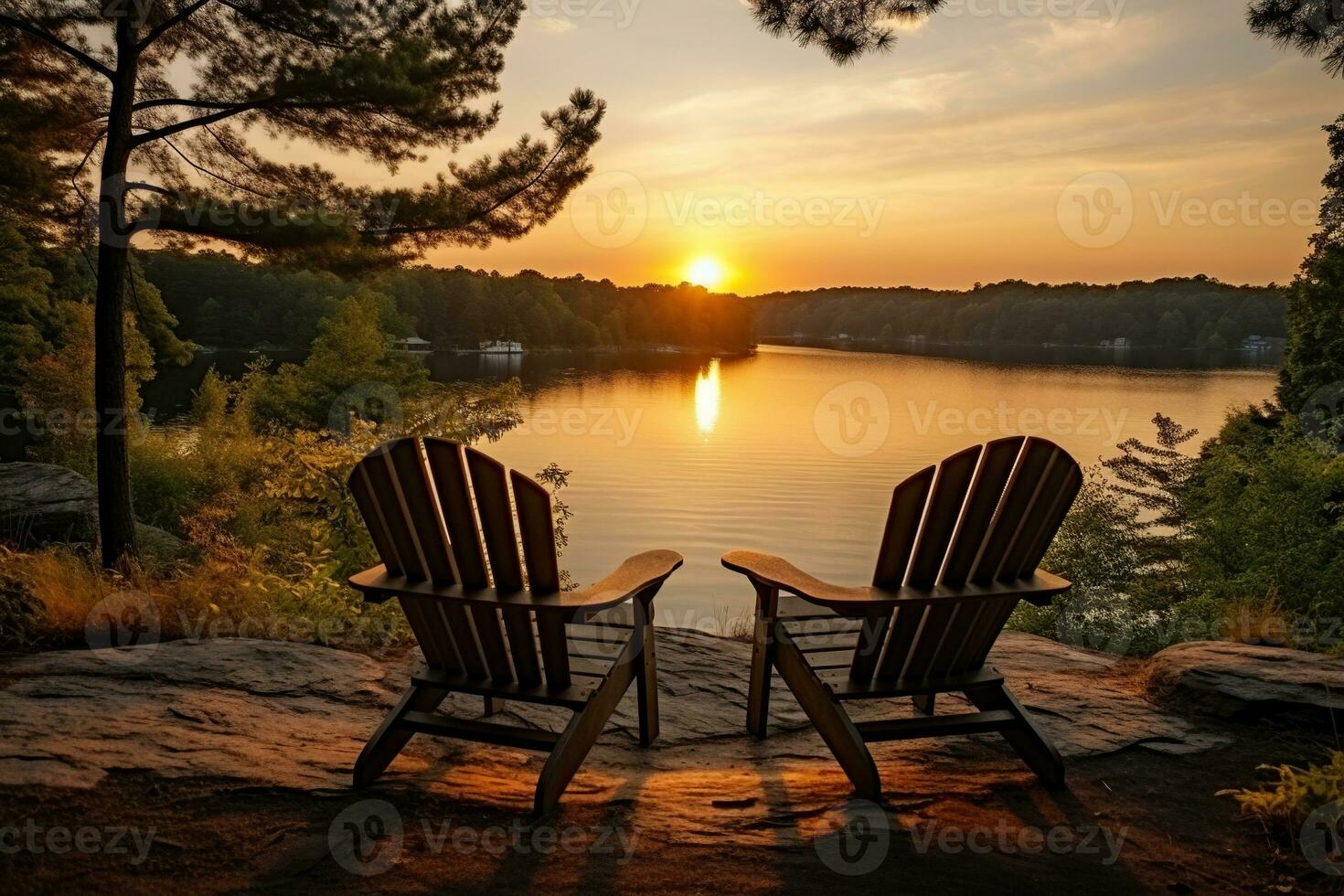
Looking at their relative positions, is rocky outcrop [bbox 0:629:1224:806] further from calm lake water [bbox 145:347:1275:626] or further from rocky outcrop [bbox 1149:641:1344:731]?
calm lake water [bbox 145:347:1275:626]

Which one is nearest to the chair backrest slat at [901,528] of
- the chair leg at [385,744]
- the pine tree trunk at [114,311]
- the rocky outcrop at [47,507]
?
the chair leg at [385,744]

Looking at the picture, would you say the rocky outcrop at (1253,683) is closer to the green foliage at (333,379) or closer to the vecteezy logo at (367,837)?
the vecteezy logo at (367,837)

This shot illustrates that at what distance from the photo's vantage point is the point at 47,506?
30.4 ft

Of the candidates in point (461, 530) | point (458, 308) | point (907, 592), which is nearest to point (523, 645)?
point (461, 530)

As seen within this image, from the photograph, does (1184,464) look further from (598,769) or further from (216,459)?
(216,459)

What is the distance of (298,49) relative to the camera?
7.02 metres

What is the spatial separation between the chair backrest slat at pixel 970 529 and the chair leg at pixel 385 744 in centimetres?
152

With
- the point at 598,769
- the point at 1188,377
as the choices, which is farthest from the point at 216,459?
the point at 1188,377

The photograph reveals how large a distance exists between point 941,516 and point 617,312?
9744cm

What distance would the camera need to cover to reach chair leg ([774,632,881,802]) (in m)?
2.77

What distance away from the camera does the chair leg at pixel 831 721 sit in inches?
→ 109

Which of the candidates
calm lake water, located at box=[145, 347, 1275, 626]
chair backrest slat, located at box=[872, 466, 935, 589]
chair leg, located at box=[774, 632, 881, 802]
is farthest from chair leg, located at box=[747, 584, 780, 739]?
calm lake water, located at box=[145, 347, 1275, 626]

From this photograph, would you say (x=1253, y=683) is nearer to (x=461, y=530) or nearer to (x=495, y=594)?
(x=495, y=594)

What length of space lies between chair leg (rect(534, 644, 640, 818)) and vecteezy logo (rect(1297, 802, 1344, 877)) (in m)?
2.10
